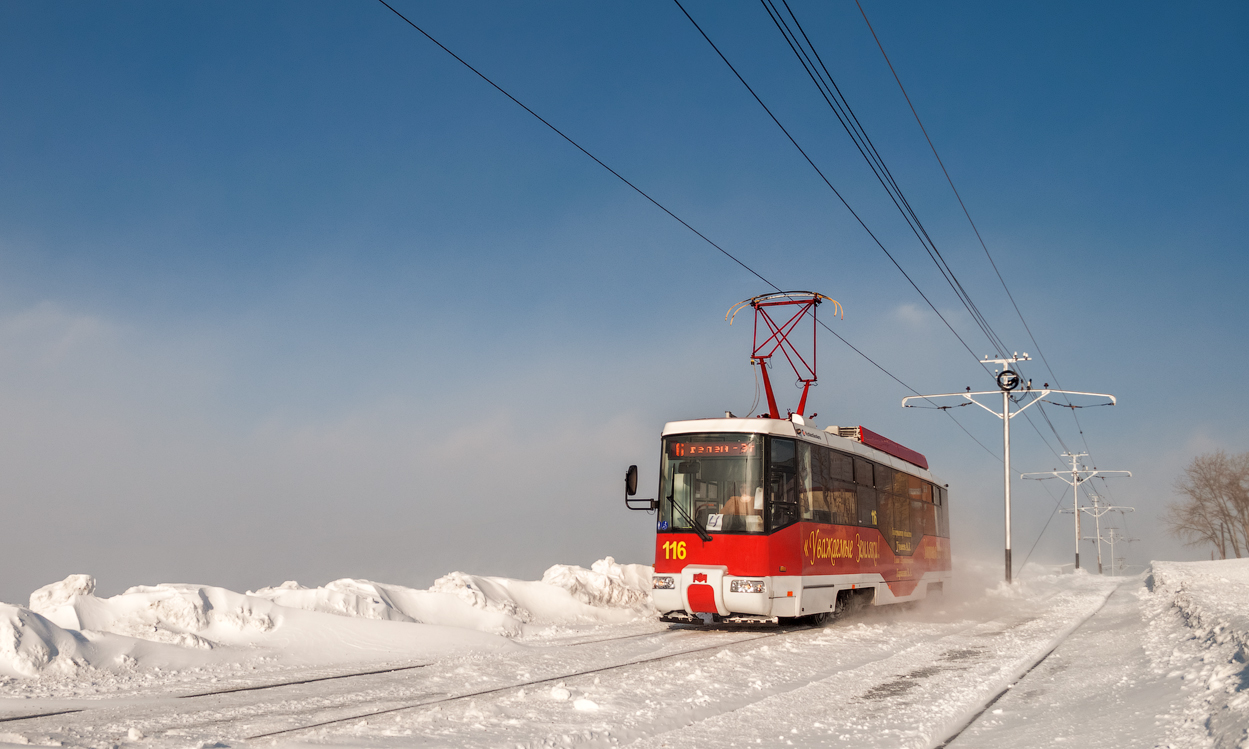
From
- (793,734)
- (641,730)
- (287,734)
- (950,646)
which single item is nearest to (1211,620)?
(950,646)

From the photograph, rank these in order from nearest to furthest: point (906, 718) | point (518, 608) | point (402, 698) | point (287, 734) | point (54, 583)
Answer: point (287, 734), point (906, 718), point (402, 698), point (54, 583), point (518, 608)

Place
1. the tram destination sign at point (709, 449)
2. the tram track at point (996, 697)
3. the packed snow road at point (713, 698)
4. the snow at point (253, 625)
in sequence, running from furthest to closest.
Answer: the tram destination sign at point (709, 449) → the snow at point (253, 625) → the tram track at point (996, 697) → the packed snow road at point (713, 698)

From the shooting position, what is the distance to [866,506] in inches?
675

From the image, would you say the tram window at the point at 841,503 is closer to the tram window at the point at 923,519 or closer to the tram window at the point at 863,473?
the tram window at the point at 863,473

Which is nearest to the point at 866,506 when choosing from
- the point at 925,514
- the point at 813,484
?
the point at 813,484

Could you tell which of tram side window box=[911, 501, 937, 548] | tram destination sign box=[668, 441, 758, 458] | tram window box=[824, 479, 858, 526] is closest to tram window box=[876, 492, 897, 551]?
tram window box=[824, 479, 858, 526]

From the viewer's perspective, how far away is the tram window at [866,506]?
16797 millimetres

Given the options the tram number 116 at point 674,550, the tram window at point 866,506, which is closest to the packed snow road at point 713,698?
the tram number 116 at point 674,550

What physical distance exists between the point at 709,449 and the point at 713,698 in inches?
261

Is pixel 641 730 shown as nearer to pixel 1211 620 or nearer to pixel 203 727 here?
pixel 203 727

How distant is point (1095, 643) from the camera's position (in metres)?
12.8

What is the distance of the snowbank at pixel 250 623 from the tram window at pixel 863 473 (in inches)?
237

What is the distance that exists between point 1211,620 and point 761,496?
262 inches

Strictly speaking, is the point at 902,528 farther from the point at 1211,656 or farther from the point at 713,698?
the point at 713,698
